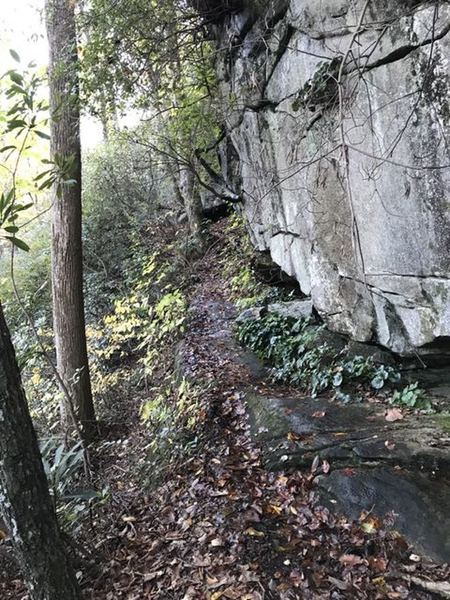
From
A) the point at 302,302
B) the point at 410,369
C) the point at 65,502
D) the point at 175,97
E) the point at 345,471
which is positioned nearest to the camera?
the point at 345,471

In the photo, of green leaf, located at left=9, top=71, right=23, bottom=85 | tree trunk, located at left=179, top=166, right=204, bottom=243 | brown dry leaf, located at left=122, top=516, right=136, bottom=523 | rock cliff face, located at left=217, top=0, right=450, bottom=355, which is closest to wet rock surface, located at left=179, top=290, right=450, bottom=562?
rock cliff face, located at left=217, top=0, right=450, bottom=355

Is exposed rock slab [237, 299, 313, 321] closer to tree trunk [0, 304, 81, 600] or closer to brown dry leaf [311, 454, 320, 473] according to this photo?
brown dry leaf [311, 454, 320, 473]

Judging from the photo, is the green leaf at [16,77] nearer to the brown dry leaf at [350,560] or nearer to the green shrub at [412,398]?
the brown dry leaf at [350,560]

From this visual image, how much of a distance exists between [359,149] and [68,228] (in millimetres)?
4091

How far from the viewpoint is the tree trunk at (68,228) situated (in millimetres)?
6367

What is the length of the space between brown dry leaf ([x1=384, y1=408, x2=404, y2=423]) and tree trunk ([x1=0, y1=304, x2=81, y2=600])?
9.82 feet

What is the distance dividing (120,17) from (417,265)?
5038 millimetres

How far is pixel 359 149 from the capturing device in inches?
175

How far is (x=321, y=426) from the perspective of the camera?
438 cm

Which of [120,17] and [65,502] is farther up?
[120,17]

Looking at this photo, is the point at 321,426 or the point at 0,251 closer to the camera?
the point at 321,426

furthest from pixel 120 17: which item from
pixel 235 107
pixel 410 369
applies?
pixel 410 369

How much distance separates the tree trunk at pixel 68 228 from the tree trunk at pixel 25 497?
384 centimetres

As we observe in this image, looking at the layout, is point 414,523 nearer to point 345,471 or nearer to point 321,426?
point 345,471
